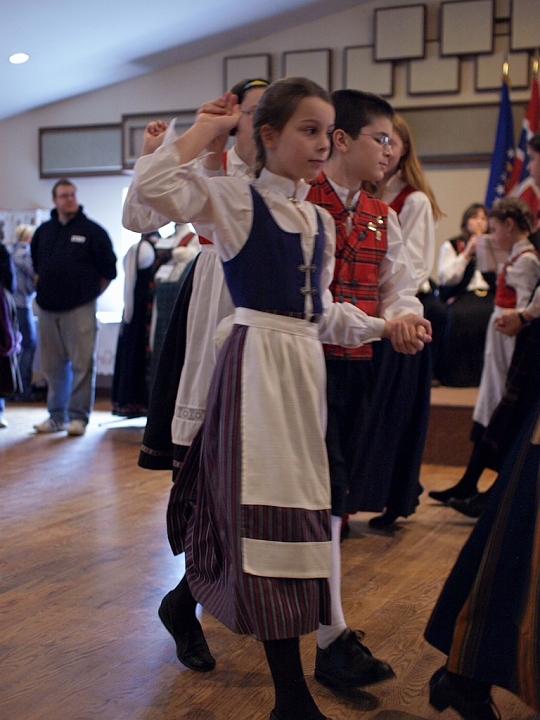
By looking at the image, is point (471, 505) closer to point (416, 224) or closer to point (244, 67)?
point (416, 224)

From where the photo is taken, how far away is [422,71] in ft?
22.6

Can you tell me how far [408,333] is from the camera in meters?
1.47

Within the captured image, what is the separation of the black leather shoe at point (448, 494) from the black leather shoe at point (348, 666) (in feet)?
5.48

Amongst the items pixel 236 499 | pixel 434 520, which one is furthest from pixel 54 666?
pixel 434 520

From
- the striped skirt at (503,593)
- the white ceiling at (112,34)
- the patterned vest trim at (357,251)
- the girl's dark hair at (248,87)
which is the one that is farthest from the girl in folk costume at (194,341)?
the white ceiling at (112,34)

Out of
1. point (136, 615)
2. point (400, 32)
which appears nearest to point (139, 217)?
point (136, 615)

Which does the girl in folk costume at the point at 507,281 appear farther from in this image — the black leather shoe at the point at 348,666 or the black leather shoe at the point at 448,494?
the black leather shoe at the point at 348,666

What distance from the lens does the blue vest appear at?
1.34m

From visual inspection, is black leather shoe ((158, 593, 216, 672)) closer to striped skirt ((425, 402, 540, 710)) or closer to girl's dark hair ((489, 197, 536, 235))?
striped skirt ((425, 402, 540, 710))

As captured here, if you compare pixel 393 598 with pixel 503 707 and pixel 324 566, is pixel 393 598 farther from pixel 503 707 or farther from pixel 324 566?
pixel 324 566

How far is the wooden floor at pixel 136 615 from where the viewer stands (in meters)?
1.46

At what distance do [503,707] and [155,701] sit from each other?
25.3 inches

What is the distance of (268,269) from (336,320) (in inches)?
7.6

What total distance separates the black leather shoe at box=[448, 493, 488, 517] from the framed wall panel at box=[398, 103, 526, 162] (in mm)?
4397
